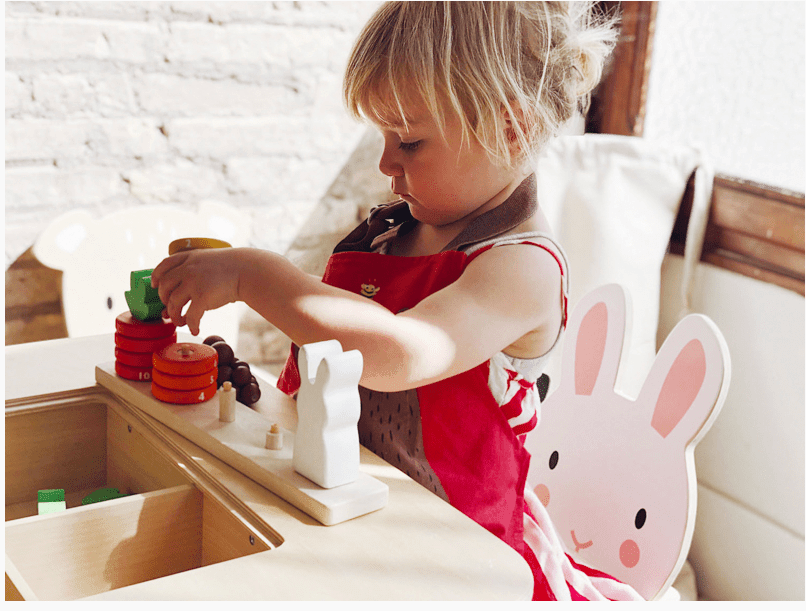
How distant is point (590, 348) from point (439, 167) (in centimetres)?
41

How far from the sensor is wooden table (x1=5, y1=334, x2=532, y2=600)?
554 millimetres

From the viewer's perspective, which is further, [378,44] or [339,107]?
[339,107]

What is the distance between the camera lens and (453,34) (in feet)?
2.60

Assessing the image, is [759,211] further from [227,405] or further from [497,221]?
[227,405]

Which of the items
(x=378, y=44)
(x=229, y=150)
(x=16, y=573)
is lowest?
(x=16, y=573)

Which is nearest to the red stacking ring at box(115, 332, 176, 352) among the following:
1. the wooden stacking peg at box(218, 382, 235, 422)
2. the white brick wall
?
the wooden stacking peg at box(218, 382, 235, 422)

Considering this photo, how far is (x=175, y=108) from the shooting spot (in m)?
1.64

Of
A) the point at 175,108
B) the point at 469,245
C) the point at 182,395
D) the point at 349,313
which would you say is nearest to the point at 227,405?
the point at 182,395

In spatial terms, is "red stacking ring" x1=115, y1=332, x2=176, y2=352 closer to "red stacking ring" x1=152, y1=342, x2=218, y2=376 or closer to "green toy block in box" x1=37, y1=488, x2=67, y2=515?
"red stacking ring" x1=152, y1=342, x2=218, y2=376

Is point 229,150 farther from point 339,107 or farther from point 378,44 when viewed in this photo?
point 378,44

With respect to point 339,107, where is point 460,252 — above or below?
below

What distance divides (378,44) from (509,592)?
1.80 ft

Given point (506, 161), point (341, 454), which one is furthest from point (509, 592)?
point (506, 161)

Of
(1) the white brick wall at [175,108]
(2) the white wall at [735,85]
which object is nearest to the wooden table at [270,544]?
(1) the white brick wall at [175,108]
